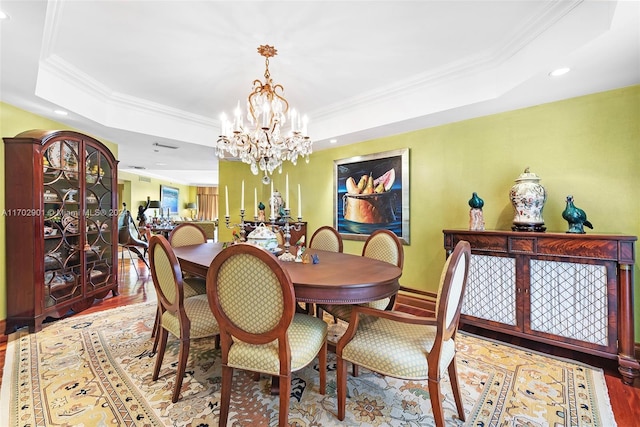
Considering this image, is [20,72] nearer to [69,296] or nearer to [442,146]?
[69,296]

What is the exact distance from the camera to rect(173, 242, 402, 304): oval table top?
4.79 feet

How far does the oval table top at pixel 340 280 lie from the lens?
146 cm

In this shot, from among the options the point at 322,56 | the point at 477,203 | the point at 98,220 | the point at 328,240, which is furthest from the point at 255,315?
the point at 98,220

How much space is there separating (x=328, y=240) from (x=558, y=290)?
1949 mm

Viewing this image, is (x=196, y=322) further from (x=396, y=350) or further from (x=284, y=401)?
(x=396, y=350)

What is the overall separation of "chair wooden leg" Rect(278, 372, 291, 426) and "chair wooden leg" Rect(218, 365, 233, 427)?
0.92ft

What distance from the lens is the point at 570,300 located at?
2082 millimetres

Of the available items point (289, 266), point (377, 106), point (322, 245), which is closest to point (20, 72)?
point (289, 266)

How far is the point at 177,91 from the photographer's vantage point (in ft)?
9.95

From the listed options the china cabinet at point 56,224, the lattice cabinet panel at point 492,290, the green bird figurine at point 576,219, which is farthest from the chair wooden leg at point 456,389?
the china cabinet at point 56,224

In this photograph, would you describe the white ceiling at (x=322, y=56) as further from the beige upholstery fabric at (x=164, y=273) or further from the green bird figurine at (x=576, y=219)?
the beige upholstery fabric at (x=164, y=273)

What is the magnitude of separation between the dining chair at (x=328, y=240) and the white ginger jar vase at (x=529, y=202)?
5.26ft

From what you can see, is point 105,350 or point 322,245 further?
point 322,245

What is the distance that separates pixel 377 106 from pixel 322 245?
1.71 metres
